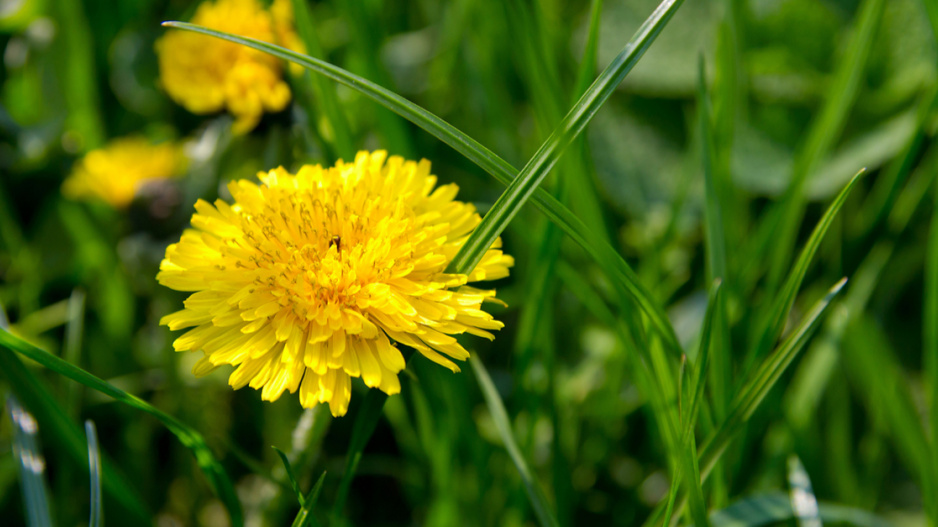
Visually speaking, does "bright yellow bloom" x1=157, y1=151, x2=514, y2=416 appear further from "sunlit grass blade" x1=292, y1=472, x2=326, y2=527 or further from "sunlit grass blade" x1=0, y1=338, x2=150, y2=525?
"sunlit grass blade" x1=0, y1=338, x2=150, y2=525

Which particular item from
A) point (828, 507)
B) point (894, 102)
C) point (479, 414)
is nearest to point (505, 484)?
point (479, 414)

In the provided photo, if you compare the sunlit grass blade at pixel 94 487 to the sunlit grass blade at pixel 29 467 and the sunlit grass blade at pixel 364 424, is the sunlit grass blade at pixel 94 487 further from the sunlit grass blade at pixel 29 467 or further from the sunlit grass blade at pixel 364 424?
the sunlit grass blade at pixel 364 424

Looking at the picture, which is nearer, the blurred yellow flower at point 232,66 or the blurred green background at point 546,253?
the blurred green background at point 546,253

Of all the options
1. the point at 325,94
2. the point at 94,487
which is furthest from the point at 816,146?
the point at 94,487

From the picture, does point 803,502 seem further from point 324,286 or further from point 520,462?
point 324,286

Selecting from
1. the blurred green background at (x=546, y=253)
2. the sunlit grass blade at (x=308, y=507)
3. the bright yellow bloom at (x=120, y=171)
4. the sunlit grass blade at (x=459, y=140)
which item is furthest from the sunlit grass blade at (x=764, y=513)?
the bright yellow bloom at (x=120, y=171)

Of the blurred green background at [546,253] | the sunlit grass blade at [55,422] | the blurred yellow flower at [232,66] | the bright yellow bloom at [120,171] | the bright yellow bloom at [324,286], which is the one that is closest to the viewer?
the bright yellow bloom at [324,286]
